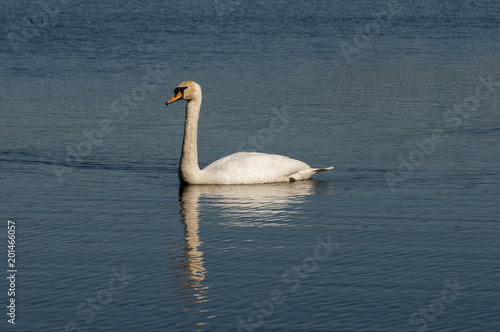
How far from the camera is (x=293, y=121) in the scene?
29281 millimetres

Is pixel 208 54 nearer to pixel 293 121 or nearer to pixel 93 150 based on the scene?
pixel 293 121

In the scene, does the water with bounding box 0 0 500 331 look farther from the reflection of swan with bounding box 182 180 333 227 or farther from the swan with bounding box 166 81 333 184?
the swan with bounding box 166 81 333 184

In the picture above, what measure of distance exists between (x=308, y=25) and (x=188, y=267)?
46.9m

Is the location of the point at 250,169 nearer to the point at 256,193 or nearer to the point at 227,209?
the point at 256,193

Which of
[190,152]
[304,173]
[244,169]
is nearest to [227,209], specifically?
[244,169]

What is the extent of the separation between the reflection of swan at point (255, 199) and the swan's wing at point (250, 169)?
6.0 inches

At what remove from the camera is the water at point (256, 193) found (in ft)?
43.5

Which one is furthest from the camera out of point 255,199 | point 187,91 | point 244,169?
point 187,91

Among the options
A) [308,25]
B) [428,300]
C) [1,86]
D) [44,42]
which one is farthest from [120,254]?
[308,25]

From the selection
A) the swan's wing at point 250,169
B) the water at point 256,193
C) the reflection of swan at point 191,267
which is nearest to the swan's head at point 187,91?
the water at point 256,193

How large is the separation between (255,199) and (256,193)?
0.71 m

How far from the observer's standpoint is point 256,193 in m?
20.7

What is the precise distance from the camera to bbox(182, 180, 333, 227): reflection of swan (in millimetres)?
18016

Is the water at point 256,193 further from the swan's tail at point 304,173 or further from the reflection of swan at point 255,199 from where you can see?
the swan's tail at point 304,173
